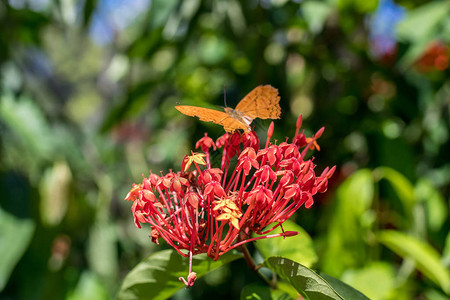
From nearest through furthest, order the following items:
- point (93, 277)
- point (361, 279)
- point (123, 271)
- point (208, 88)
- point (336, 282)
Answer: point (336, 282), point (361, 279), point (93, 277), point (208, 88), point (123, 271)

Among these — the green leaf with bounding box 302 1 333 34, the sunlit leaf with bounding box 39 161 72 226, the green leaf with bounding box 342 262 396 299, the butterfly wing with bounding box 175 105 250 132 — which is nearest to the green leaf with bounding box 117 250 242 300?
the butterfly wing with bounding box 175 105 250 132

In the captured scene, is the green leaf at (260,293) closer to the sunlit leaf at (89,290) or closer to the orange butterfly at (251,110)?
the orange butterfly at (251,110)

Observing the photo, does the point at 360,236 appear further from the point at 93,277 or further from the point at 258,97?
the point at 93,277

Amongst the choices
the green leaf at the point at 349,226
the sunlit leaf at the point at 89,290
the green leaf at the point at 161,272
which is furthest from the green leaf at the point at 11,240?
the green leaf at the point at 349,226

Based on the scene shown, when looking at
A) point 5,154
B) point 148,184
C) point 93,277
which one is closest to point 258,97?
point 148,184

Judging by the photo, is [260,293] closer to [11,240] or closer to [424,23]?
[424,23]

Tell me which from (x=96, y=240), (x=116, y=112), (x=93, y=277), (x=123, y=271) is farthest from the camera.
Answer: (x=123, y=271)
